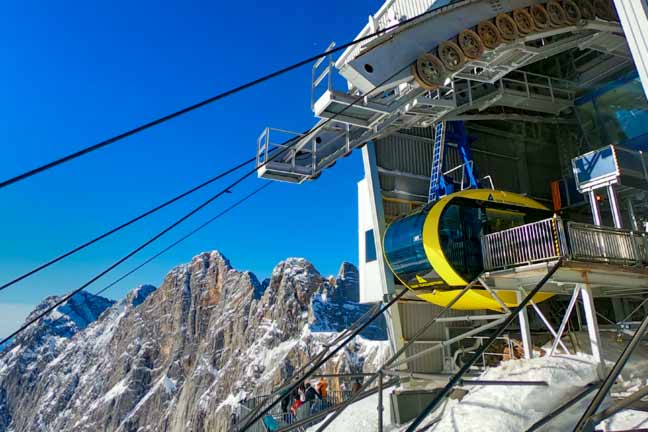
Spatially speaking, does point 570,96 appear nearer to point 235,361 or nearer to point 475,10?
point 475,10

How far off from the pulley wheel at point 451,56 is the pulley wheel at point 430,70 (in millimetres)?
149

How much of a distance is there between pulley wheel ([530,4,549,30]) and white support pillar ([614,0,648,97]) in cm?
637

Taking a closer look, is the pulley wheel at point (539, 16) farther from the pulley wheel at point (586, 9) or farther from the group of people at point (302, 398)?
the group of people at point (302, 398)

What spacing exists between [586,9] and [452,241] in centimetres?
747

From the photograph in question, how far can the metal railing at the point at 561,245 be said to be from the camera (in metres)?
9.16

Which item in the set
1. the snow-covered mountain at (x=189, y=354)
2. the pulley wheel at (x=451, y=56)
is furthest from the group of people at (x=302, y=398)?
the snow-covered mountain at (x=189, y=354)

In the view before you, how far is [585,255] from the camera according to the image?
934cm

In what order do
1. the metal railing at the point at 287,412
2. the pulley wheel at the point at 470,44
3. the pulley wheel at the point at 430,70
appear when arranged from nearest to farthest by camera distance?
the pulley wheel at the point at 430,70 < the pulley wheel at the point at 470,44 < the metal railing at the point at 287,412

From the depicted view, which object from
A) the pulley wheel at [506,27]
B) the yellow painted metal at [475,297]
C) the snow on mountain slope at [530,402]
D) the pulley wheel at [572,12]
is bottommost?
the snow on mountain slope at [530,402]

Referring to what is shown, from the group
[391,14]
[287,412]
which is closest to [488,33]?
[391,14]

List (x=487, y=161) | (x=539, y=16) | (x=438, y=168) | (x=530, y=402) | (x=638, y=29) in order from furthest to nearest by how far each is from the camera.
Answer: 1. (x=487, y=161)
2. (x=438, y=168)
3. (x=539, y=16)
4. (x=530, y=402)
5. (x=638, y=29)

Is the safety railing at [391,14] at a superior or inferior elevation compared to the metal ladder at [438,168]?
superior

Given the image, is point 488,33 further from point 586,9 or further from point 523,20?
point 586,9

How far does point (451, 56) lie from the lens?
35.2ft
